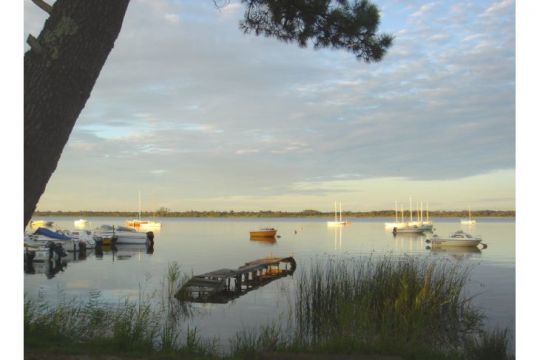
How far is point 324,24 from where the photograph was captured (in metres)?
5.80

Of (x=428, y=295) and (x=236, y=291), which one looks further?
(x=236, y=291)

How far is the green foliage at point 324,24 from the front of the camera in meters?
5.68

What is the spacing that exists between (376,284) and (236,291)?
7567mm

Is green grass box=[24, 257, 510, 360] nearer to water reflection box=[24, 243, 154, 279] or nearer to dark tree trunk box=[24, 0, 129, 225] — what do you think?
dark tree trunk box=[24, 0, 129, 225]

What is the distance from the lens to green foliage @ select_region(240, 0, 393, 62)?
5680mm

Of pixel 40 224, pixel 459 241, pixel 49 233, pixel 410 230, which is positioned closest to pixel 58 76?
pixel 49 233

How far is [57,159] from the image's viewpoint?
2.87 m

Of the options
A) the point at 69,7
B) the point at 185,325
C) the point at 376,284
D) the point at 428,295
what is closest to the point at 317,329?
the point at 376,284

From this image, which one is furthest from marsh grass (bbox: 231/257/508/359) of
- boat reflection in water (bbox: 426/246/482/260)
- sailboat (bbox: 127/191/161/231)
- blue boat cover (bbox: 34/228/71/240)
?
sailboat (bbox: 127/191/161/231)

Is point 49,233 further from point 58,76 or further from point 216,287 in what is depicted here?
point 58,76

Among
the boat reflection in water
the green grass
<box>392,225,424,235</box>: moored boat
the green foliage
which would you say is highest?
the green foliage

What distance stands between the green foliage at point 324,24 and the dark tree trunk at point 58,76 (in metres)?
2.97

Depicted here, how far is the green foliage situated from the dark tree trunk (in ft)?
9.75
